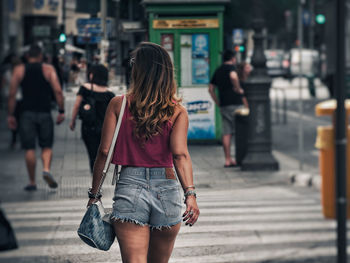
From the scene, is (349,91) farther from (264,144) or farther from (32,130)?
(32,130)

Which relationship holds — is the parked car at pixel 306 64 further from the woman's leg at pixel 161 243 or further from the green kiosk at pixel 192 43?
the woman's leg at pixel 161 243

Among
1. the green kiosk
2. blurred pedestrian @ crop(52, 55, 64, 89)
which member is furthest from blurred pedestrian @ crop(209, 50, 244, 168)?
blurred pedestrian @ crop(52, 55, 64, 89)

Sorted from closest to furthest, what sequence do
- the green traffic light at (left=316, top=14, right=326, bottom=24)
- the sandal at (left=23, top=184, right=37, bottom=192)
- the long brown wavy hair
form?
the long brown wavy hair, the sandal at (left=23, top=184, right=37, bottom=192), the green traffic light at (left=316, top=14, right=326, bottom=24)

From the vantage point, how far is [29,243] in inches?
249

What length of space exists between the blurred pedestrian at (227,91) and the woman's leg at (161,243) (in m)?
5.26

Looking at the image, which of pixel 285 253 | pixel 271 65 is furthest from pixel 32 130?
pixel 271 65

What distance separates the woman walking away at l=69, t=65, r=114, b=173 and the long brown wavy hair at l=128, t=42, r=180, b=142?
1305mm

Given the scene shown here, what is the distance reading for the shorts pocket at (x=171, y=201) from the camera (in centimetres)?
406

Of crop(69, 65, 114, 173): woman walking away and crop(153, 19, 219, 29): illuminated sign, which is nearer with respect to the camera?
crop(69, 65, 114, 173): woman walking away

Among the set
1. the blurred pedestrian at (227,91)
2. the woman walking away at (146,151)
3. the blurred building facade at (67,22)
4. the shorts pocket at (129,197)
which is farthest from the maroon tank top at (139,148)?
the blurred pedestrian at (227,91)

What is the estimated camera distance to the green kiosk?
22.4 ft

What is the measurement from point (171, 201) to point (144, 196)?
15cm

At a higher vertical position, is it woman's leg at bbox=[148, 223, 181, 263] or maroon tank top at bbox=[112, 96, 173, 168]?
maroon tank top at bbox=[112, 96, 173, 168]

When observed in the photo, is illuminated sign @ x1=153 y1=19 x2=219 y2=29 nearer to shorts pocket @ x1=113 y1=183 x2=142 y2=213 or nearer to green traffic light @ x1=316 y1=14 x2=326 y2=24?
shorts pocket @ x1=113 y1=183 x2=142 y2=213
